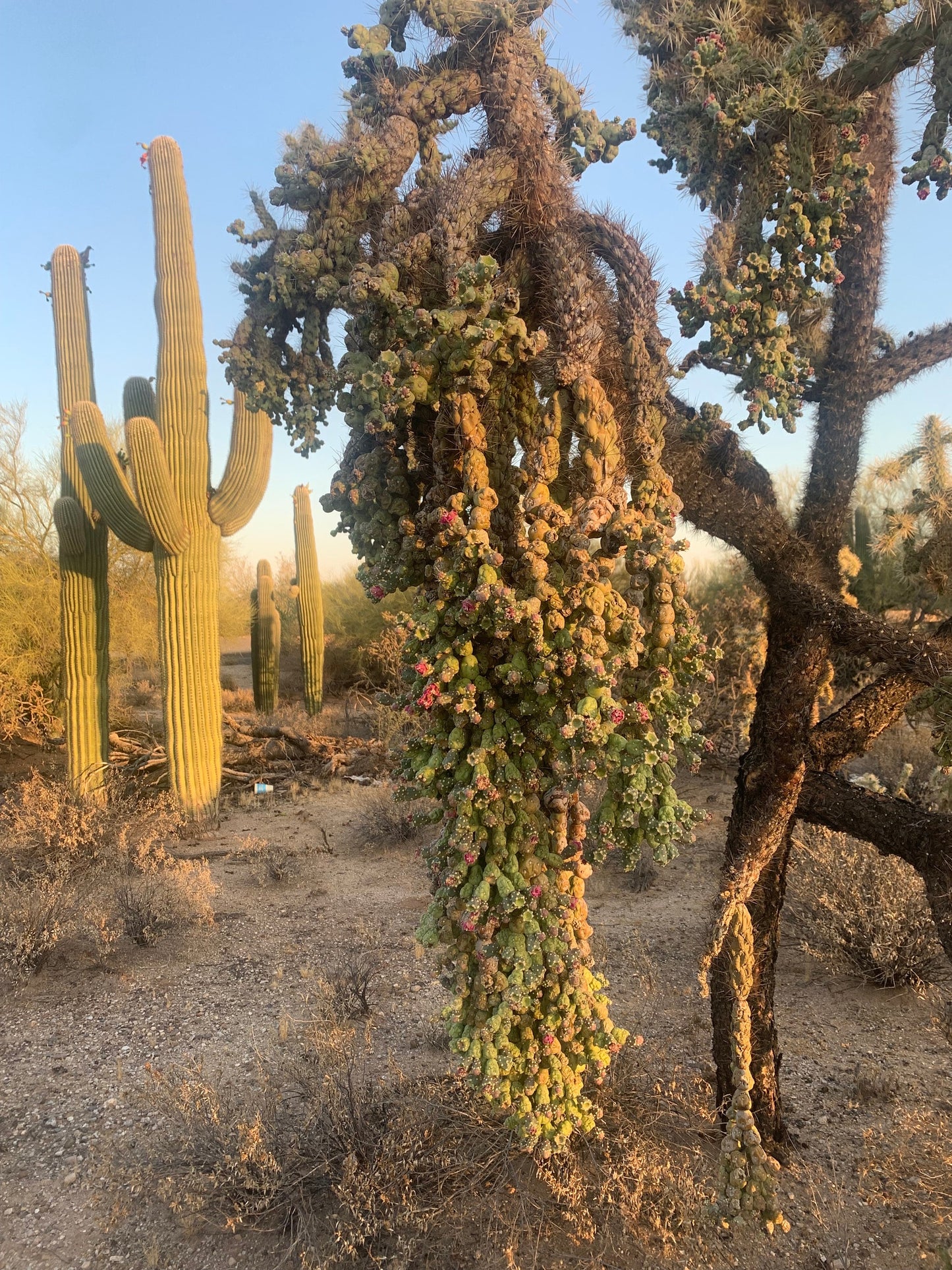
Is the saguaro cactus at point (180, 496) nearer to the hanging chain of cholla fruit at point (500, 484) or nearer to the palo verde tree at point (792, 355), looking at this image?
the hanging chain of cholla fruit at point (500, 484)

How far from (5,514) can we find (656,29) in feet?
39.8

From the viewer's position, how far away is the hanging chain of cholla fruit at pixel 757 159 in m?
2.60

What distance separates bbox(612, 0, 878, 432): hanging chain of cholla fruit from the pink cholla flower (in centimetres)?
151

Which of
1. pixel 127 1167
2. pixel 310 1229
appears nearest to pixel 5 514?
pixel 127 1167

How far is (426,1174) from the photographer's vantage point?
9.58 ft

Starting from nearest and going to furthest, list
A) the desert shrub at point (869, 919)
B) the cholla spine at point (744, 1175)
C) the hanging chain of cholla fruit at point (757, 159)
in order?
the cholla spine at point (744, 1175) < the hanging chain of cholla fruit at point (757, 159) < the desert shrub at point (869, 919)

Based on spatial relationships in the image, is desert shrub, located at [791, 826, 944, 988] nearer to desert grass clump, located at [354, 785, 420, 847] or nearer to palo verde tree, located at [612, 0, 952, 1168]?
palo verde tree, located at [612, 0, 952, 1168]

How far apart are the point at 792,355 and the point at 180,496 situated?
7788 millimetres

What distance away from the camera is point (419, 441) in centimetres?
256

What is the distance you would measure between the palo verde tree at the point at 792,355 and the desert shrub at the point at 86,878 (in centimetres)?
Answer: 449

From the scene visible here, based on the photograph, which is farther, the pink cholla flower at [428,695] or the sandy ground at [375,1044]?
the sandy ground at [375,1044]

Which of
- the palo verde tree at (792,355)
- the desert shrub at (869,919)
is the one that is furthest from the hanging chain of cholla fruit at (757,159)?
the desert shrub at (869,919)

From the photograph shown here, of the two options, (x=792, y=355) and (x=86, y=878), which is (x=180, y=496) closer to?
(x=86, y=878)

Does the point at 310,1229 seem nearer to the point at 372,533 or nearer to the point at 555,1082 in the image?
the point at 555,1082
